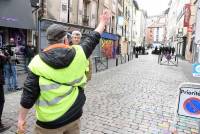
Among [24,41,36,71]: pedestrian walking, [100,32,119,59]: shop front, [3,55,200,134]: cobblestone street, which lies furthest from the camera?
[100,32,119,59]: shop front

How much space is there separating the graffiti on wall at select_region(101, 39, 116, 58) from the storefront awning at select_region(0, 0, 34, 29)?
15920 millimetres

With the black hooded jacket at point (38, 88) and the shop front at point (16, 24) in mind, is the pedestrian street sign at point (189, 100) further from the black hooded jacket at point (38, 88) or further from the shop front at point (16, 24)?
the shop front at point (16, 24)

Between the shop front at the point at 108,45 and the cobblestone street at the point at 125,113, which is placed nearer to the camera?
the cobblestone street at the point at 125,113

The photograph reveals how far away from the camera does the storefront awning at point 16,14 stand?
12.0 meters

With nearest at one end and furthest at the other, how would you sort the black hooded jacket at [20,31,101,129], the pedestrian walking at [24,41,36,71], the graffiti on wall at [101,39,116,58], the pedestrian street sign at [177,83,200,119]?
the black hooded jacket at [20,31,101,129]
the pedestrian street sign at [177,83,200,119]
the pedestrian walking at [24,41,36,71]
the graffiti on wall at [101,39,116,58]

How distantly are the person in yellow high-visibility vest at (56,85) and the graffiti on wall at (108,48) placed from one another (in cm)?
2656

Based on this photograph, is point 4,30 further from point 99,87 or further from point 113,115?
point 113,115

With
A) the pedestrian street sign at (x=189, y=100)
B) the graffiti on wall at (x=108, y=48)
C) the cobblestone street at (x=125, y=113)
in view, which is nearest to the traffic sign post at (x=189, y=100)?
the pedestrian street sign at (x=189, y=100)

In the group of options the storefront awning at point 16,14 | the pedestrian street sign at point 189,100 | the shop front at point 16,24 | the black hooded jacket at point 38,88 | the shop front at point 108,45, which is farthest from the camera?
the shop front at point 108,45

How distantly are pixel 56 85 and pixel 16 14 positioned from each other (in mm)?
11252

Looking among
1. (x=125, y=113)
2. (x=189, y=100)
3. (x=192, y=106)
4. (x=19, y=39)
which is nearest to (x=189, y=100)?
(x=189, y=100)

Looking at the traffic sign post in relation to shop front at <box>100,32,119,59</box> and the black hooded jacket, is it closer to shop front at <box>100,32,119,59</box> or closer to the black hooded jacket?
the black hooded jacket

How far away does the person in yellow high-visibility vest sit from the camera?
2.30 meters

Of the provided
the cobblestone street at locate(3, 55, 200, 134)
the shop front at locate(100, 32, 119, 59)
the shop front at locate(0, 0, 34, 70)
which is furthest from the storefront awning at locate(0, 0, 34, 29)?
the shop front at locate(100, 32, 119, 59)
